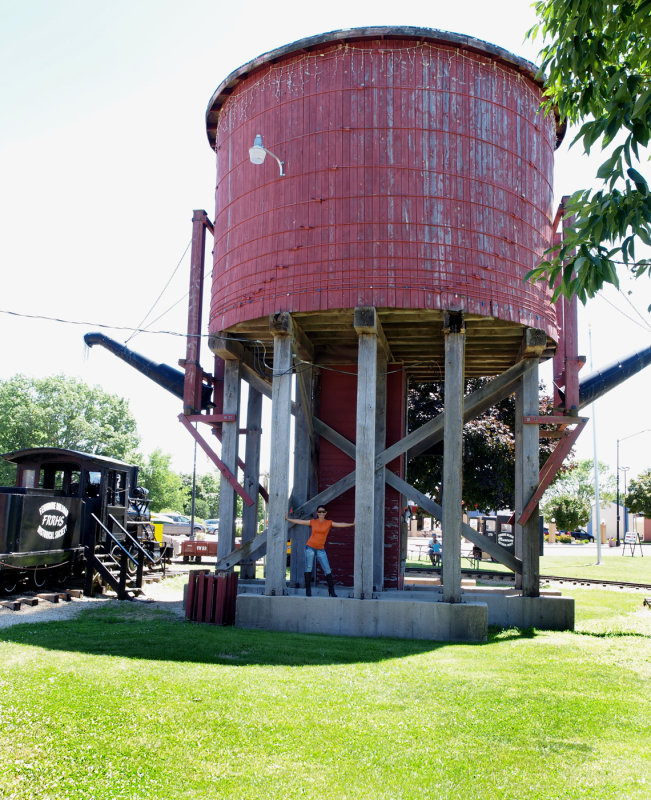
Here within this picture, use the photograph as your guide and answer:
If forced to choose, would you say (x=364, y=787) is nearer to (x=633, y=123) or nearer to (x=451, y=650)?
(x=633, y=123)

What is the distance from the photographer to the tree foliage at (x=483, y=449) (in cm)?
2355

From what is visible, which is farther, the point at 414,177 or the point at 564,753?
the point at 414,177

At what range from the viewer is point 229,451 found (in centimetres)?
1339

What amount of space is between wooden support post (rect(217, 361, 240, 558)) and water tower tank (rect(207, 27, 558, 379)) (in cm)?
108

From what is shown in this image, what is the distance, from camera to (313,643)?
10.1 m

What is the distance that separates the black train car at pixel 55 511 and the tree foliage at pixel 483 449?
9850 mm

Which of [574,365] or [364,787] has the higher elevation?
[574,365]

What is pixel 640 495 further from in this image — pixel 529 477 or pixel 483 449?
pixel 529 477

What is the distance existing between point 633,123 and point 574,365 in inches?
351

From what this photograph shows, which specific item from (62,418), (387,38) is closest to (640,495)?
(62,418)

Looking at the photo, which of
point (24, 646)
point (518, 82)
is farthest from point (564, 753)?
point (518, 82)

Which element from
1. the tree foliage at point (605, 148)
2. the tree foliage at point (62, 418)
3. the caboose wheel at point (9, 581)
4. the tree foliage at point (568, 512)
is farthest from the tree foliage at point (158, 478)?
the tree foliage at point (605, 148)

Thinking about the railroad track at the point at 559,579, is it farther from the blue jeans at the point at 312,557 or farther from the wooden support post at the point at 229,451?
the blue jeans at the point at 312,557

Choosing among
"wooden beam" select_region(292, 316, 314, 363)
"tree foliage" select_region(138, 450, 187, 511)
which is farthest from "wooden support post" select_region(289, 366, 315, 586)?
"tree foliage" select_region(138, 450, 187, 511)
